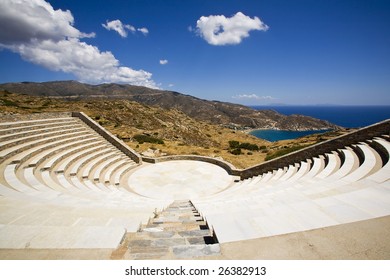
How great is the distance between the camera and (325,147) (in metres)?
13.5

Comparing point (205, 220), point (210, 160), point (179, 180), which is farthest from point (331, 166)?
point (210, 160)

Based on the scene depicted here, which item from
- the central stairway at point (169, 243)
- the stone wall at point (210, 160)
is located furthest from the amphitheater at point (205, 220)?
the stone wall at point (210, 160)

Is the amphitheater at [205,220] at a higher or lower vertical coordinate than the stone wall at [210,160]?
higher

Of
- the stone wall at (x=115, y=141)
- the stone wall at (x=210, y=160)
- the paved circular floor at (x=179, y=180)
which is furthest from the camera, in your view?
the stone wall at (x=115, y=141)

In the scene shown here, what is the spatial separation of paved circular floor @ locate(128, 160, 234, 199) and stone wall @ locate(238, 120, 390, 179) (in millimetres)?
2363

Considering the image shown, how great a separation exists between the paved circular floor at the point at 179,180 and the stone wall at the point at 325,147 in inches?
93.0

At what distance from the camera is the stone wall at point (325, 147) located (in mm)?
12105

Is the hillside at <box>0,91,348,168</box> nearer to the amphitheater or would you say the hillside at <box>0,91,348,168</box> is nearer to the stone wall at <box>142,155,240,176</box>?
the stone wall at <box>142,155,240,176</box>

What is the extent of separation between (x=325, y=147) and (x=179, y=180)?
10.5m

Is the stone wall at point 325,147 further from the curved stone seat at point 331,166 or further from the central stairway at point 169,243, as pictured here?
the central stairway at point 169,243

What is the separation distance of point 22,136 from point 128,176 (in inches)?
299

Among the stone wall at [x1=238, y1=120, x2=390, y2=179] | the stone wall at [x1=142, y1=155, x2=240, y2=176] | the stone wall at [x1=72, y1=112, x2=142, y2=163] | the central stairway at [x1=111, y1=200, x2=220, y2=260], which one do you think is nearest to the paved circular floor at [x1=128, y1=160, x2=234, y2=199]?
the stone wall at [x1=142, y1=155, x2=240, y2=176]

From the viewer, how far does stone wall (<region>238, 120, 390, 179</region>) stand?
477 inches

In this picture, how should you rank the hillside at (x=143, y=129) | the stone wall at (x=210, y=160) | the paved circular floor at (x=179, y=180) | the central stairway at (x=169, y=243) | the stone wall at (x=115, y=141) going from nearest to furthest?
1. the central stairway at (x=169, y=243)
2. the paved circular floor at (x=179, y=180)
3. the stone wall at (x=210, y=160)
4. the stone wall at (x=115, y=141)
5. the hillside at (x=143, y=129)
